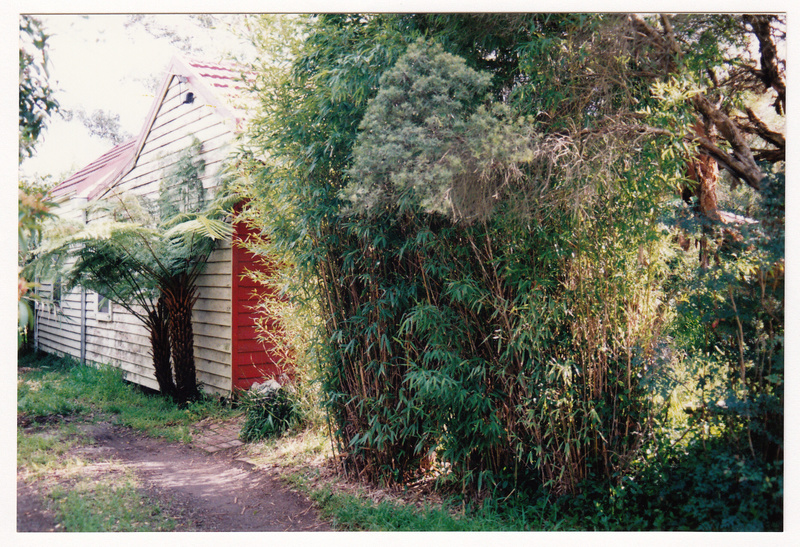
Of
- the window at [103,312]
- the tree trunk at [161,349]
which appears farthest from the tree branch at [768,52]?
the window at [103,312]

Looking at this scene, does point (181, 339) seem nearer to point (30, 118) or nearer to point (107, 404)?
point (107, 404)

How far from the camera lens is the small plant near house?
4.59 metres

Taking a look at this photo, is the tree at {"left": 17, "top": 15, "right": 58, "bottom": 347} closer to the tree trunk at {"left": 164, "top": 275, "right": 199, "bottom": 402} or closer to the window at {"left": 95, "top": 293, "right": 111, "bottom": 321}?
the tree trunk at {"left": 164, "top": 275, "right": 199, "bottom": 402}

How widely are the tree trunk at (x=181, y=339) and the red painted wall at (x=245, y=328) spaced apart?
2.19ft

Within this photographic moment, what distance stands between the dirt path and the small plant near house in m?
0.29

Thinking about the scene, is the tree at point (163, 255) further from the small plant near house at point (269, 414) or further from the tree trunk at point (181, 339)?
the small plant near house at point (269, 414)

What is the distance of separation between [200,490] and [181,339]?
99.4 inches

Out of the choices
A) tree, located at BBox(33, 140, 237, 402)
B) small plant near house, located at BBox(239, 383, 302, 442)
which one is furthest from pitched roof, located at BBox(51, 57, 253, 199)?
small plant near house, located at BBox(239, 383, 302, 442)

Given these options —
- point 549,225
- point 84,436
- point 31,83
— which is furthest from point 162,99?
point 549,225

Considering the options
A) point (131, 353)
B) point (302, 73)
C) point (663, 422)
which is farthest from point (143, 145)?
point (663, 422)

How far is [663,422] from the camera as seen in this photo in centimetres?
282

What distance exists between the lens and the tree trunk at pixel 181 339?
227 inches

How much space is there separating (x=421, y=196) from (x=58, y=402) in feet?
15.0
